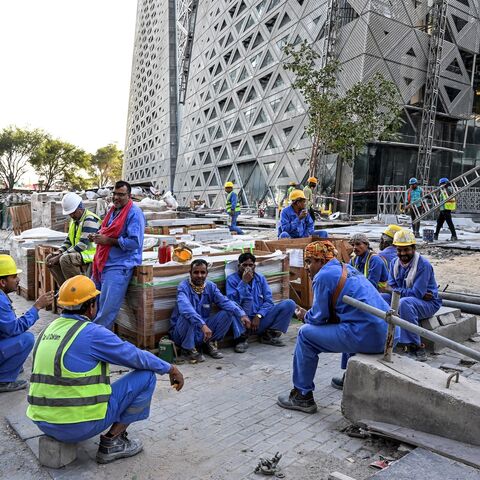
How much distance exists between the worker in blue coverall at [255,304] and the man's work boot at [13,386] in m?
2.49

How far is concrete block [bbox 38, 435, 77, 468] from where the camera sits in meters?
3.00

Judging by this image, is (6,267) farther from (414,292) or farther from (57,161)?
(57,161)

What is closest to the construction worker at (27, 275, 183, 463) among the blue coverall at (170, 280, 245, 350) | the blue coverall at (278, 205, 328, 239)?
the blue coverall at (170, 280, 245, 350)

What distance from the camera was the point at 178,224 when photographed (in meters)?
11.3

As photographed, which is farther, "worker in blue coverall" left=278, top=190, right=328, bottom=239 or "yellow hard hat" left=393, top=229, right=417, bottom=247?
"worker in blue coverall" left=278, top=190, right=328, bottom=239

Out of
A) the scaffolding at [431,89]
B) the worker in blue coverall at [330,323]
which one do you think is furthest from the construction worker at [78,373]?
the scaffolding at [431,89]

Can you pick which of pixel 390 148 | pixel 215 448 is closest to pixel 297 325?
pixel 215 448

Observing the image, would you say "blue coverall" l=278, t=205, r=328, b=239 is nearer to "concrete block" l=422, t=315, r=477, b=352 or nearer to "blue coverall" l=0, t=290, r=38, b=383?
"concrete block" l=422, t=315, r=477, b=352

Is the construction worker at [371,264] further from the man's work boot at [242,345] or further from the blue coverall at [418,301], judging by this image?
the man's work boot at [242,345]

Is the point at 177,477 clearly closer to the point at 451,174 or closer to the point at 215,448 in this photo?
the point at 215,448

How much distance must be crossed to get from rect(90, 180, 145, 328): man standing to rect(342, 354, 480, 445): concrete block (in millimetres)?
2774

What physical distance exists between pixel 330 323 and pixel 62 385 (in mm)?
2211

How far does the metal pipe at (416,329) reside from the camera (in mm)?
3039

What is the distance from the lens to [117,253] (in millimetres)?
5184
